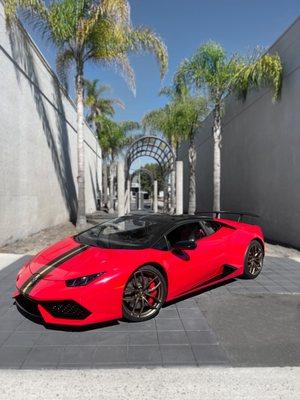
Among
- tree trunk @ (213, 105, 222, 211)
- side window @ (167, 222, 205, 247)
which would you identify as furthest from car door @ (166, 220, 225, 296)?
tree trunk @ (213, 105, 222, 211)

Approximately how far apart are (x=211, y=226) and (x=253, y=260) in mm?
1185

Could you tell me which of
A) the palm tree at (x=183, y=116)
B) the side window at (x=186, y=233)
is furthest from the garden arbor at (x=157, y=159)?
the side window at (x=186, y=233)

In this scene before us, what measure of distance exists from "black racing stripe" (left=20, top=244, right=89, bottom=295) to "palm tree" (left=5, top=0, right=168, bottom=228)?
8.37m

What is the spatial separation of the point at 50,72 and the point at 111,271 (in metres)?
12.2

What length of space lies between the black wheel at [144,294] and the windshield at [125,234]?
40 centimetres

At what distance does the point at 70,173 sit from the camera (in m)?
17.8

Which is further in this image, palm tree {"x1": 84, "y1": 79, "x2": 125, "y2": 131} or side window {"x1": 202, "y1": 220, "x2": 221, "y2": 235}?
palm tree {"x1": 84, "y1": 79, "x2": 125, "y2": 131}

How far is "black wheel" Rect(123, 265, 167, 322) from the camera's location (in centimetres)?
430

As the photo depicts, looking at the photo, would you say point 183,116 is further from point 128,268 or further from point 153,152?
point 128,268

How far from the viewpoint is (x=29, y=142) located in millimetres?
11445

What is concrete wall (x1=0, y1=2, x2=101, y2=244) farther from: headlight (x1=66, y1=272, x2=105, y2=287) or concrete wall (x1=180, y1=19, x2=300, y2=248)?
concrete wall (x1=180, y1=19, x2=300, y2=248)

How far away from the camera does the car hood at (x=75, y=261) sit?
413 centimetres

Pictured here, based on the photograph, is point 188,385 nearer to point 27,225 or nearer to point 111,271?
Answer: point 111,271

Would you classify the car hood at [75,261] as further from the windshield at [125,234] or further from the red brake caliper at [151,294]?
the red brake caliper at [151,294]
